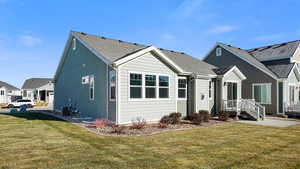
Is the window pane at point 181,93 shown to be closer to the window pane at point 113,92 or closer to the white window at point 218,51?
the window pane at point 113,92

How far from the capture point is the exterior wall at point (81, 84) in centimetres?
1128

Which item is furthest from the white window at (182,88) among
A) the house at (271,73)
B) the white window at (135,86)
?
the house at (271,73)

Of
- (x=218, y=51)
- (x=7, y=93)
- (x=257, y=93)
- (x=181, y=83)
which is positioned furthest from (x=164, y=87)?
(x=7, y=93)

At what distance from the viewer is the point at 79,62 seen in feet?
45.8

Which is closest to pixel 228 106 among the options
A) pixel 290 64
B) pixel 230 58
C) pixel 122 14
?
pixel 230 58

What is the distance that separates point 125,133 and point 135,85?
3141mm

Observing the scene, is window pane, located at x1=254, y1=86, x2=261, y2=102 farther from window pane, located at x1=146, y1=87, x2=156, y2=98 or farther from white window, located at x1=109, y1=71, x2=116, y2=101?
white window, located at x1=109, y1=71, x2=116, y2=101

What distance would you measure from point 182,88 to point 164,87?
203 centimetres

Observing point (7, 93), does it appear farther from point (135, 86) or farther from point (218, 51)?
point (218, 51)

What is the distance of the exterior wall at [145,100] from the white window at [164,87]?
263 mm

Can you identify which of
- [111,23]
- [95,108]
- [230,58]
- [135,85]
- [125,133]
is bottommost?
[125,133]

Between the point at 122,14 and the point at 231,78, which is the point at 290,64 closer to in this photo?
the point at 231,78

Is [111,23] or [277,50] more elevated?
[111,23]

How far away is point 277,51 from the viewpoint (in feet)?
68.4
